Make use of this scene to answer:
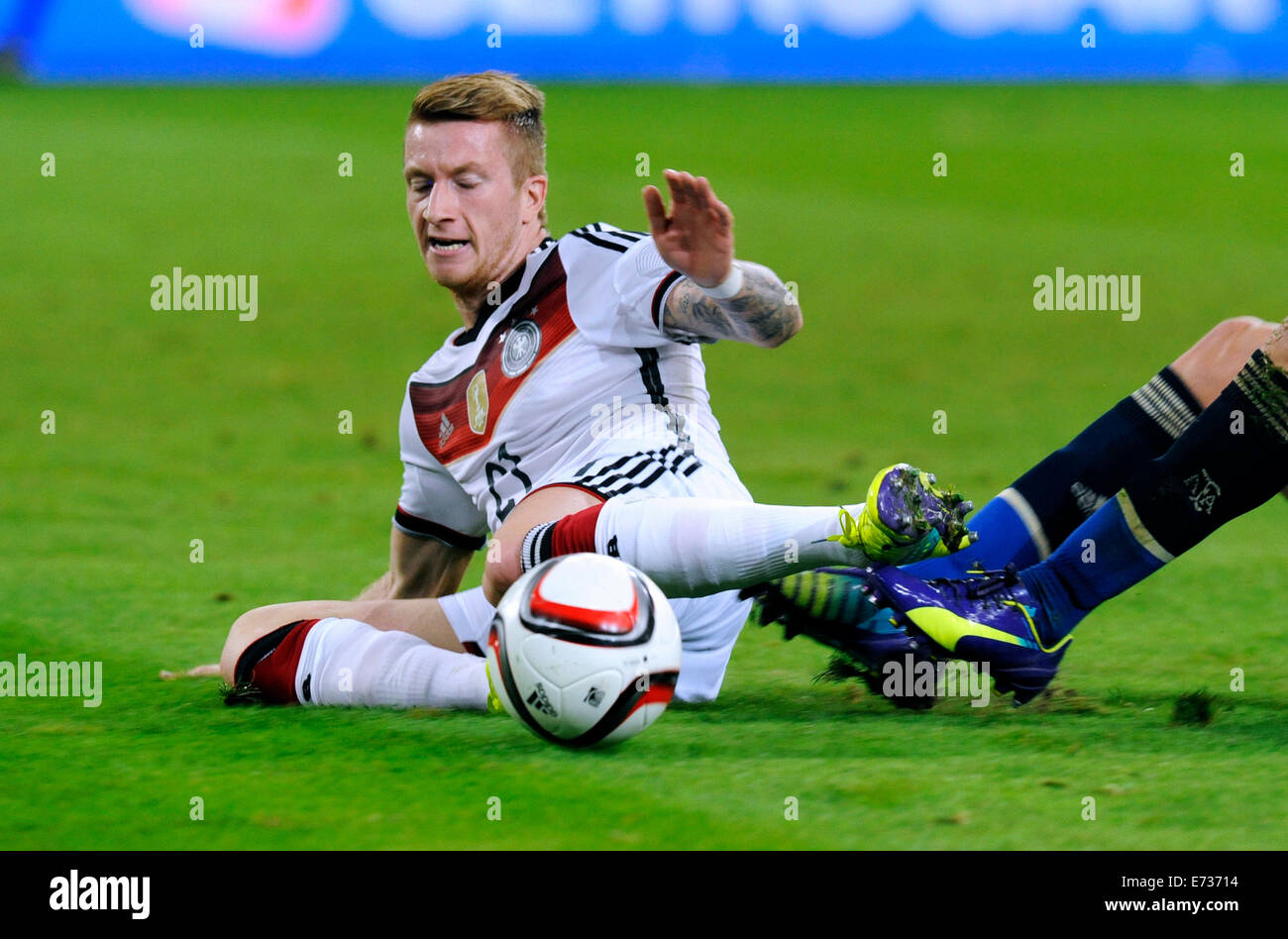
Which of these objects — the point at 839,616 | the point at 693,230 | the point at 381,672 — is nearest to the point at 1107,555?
the point at 839,616

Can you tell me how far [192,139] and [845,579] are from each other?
16.1 meters

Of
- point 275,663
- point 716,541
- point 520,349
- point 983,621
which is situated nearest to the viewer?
point 716,541

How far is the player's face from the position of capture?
14.1 ft

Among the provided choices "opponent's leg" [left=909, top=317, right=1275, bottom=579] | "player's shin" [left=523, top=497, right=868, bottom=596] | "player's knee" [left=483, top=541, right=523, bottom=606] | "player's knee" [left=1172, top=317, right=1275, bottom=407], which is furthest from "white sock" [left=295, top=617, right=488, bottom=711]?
"player's knee" [left=1172, top=317, right=1275, bottom=407]

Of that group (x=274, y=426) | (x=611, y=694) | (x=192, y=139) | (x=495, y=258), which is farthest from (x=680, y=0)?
(x=611, y=694)

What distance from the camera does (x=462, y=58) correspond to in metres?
19.9

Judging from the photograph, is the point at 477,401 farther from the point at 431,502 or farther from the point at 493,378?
the point at 431,502

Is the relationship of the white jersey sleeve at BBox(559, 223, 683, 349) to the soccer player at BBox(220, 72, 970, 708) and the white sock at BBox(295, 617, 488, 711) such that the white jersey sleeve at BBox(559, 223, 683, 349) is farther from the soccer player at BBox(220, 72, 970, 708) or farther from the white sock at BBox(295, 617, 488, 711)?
the white sock at BBox(295, 617, 488, 711)

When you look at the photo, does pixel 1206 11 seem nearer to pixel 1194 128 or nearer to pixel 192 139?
pixel 1194 128

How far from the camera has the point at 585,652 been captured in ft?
11.0

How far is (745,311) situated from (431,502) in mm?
1164

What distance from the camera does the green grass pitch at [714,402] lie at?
3088 mm

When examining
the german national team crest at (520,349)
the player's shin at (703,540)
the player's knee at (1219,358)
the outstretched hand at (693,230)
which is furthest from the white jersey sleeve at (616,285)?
the player's knee at (1219,358)

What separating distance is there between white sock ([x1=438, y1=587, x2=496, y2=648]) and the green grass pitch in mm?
392
